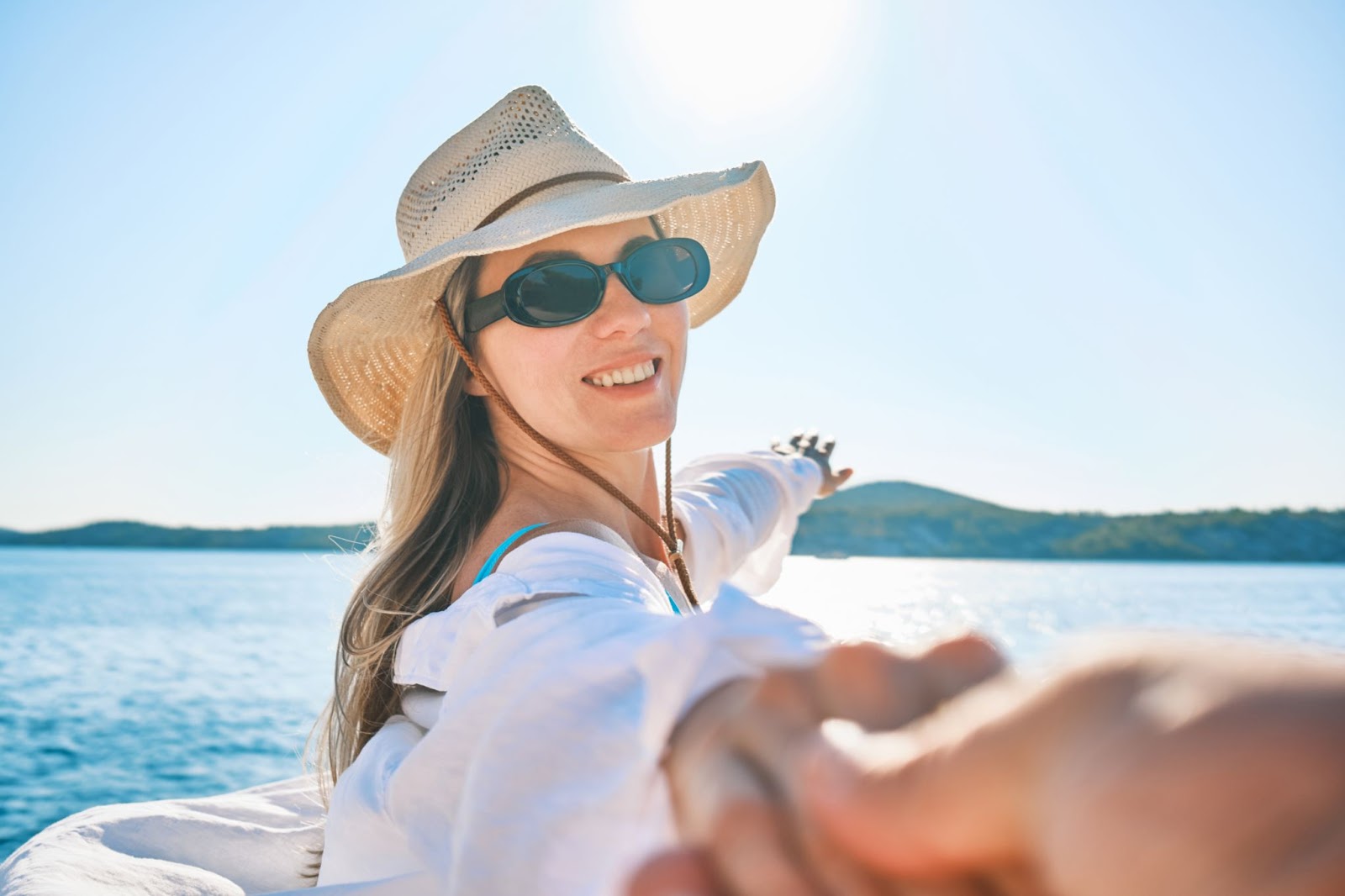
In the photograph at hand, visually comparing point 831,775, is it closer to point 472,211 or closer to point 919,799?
point 919,799

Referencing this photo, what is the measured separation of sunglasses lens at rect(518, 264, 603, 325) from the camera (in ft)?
7.07

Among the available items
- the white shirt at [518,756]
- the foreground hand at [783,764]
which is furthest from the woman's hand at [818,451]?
the foreground hand at [783,764]

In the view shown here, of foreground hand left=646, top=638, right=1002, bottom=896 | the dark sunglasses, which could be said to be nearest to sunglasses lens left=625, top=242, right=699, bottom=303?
the dark sunglasses

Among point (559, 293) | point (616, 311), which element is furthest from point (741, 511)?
point (559, 293)

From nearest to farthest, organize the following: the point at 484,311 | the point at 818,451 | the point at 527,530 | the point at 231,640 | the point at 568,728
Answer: the point at 568,728 → the point at 527,530 → the point at 484,311 → the point at 818,451 → the point at 231,640

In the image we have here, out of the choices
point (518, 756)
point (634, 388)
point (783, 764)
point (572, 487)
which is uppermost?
point (634, 388)

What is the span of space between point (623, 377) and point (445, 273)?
532mm

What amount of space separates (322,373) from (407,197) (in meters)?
0.55

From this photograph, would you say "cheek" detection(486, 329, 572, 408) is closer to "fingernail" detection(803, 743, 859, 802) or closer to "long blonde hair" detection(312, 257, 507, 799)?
"long blonde hair" detection(312, 257, 507, 799)

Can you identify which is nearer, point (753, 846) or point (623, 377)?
point (753, 846)

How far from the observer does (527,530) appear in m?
1.78

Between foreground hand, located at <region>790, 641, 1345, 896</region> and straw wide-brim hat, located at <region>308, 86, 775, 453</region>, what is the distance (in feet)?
5.90

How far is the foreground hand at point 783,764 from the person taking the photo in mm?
475

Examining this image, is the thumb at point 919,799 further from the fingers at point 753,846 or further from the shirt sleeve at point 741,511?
the shirt sleeve at point 741,511
